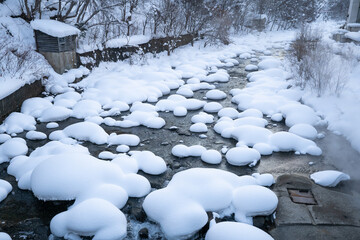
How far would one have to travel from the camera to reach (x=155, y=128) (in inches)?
211

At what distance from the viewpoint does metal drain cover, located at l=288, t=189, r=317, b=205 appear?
A: 11.3ft

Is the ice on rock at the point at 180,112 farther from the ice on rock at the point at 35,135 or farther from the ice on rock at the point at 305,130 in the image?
the ice on rock at the point at 35,135

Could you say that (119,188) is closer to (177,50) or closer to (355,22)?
(177,50)

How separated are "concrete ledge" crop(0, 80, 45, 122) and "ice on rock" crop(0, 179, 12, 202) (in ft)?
6.43

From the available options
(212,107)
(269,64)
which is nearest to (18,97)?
(212,107)

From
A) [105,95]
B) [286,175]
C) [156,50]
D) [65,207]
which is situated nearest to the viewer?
[65,207]

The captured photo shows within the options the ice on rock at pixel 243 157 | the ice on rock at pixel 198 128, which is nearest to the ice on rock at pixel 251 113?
the ice on rock at pixel 198 128

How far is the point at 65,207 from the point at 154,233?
1109 millimetres

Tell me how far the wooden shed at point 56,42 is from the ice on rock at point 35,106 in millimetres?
1533

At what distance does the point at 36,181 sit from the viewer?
3.42 meters

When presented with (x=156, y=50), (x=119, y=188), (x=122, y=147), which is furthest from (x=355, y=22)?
(x=119, y=188)

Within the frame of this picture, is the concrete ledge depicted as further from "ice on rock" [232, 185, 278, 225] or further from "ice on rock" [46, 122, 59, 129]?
"ice on rock" [232, 185, 278, 225]

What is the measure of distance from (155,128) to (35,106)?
246 centimetres

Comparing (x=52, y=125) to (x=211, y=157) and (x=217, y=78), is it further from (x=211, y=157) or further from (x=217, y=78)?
(x=217, y=78)
